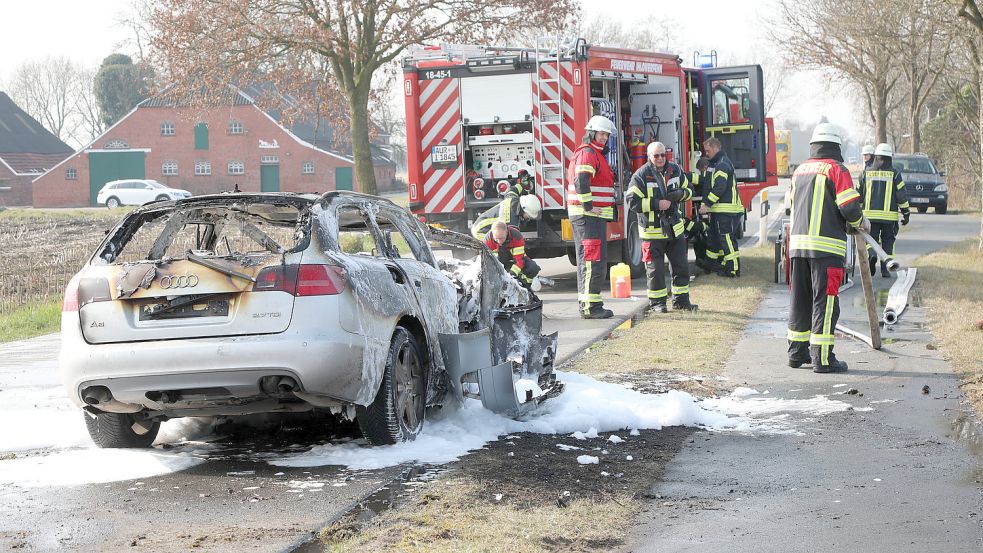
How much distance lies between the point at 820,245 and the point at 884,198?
7402 millimetres

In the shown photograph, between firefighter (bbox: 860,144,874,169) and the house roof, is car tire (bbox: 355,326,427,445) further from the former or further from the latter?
the house roof

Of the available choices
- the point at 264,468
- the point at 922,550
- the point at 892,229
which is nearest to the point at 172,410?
the point at 264,468

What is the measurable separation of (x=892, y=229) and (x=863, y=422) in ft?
30.7

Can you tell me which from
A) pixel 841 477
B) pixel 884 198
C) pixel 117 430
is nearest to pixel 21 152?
pixel 884 198

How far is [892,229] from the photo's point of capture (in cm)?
1585

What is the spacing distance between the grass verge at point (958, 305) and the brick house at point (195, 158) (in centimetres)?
4891

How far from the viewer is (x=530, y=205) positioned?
47.2 feet

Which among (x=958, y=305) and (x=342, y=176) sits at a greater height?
(x=342, y=176)

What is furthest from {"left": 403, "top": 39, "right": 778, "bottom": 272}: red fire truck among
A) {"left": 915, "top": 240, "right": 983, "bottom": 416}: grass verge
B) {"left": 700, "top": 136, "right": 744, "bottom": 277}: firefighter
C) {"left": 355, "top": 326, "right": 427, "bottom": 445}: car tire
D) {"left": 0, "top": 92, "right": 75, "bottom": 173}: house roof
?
{"left": 0, "top": 92, "right": 75, "bottom": 173}: house roof

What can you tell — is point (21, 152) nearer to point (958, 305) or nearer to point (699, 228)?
point (699, 228)

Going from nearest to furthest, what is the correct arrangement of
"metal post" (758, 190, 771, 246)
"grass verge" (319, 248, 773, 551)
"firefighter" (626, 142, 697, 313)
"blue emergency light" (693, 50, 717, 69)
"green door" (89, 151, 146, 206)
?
"grass verge" (319, 248, 773, 551) < "firefighter" (626, 142, 697, 313) < "blue emergency light" (693, 50, 717, 69) < "metal post" (758, 190, 771, 246) < "green door" (89, 151, 146, 206)

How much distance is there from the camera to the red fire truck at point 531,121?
49.1 feet

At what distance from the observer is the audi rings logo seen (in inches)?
228

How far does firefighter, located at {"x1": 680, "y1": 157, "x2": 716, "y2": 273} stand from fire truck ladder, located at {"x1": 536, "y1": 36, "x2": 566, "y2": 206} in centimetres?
202
